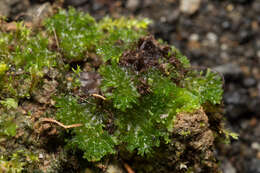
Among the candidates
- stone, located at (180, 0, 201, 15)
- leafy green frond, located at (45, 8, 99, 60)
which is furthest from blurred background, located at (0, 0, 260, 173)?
leafy green frond, located at (45, 8, 99, 60)

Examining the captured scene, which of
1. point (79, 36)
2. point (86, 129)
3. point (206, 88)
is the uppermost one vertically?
point (79, 36)

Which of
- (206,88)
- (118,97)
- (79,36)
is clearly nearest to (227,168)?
(206,88)

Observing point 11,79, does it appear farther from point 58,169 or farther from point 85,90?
point 58,169

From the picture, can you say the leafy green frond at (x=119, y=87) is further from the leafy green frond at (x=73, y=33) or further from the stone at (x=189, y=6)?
the stone at (x=189, y=6)

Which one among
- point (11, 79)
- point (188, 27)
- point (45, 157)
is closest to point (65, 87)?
point (11, 79)

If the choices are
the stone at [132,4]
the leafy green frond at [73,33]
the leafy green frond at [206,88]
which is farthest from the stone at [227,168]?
the stone at [132,4]

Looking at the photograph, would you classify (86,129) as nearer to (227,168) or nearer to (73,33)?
(73,33)
